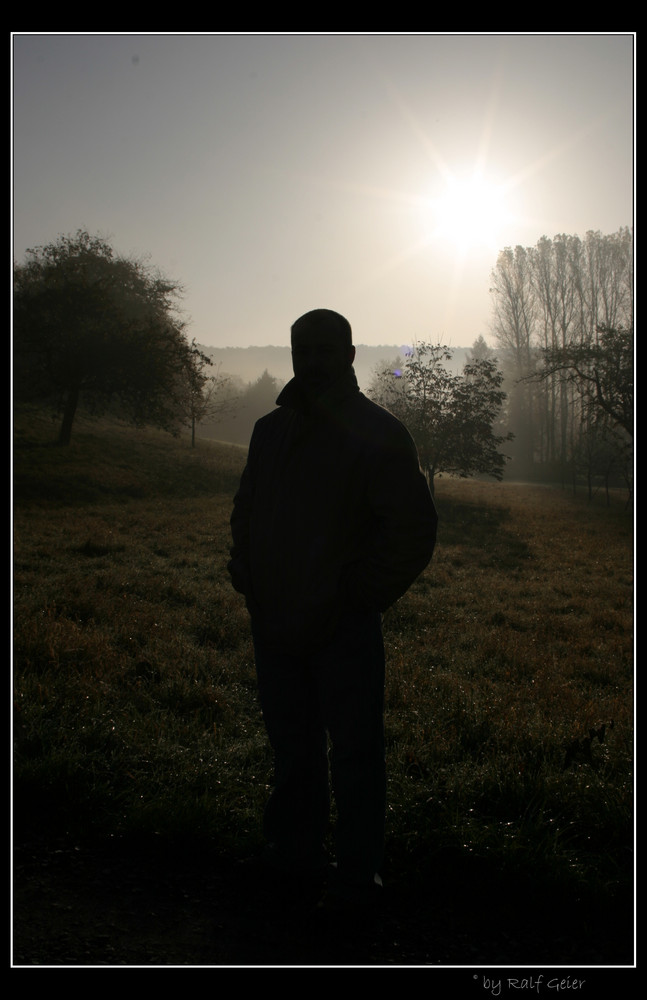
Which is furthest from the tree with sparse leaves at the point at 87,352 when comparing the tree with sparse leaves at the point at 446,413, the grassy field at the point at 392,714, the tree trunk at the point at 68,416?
the grassy field at the point at 392,714

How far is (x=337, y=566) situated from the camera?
99.3 inches

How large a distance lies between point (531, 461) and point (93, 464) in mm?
44244

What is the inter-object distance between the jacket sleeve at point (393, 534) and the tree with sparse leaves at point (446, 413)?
2095 centimetres

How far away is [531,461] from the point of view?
56344 millimetres

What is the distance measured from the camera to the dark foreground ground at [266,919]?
2.29m

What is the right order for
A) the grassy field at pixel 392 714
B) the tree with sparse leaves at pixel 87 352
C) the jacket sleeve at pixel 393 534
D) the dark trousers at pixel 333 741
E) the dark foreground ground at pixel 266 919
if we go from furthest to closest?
the tree with sparse leaves at pixel 87 352 → the grassy field at pixel 392 714 → the dark trousers at pixel 333 741 → the jacket sleeve at pixel 393 534 → the dark foreground ground at pixel 266 919

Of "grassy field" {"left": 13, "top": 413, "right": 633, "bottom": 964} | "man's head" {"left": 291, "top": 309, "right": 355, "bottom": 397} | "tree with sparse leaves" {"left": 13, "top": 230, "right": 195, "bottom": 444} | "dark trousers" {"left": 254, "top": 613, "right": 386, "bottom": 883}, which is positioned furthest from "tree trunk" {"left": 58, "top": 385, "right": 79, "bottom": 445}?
"dark trousers" {"left": 254, "top": 613, "right": 386, "bottom": 883}

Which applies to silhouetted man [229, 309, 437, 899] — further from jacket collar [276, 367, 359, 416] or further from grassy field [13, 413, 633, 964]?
grassy field [13, 413, 633, 964]

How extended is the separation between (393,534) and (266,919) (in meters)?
1.64

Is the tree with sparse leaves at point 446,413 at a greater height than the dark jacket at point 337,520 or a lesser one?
greater

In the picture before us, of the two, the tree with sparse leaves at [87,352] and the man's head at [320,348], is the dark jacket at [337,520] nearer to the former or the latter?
the man's head at [320,348]

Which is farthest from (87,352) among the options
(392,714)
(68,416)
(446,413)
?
(392,714)

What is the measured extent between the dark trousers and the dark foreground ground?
0.23m

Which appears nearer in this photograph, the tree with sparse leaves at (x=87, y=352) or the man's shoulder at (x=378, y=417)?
the man's shoulder at (x=378, y=417)
